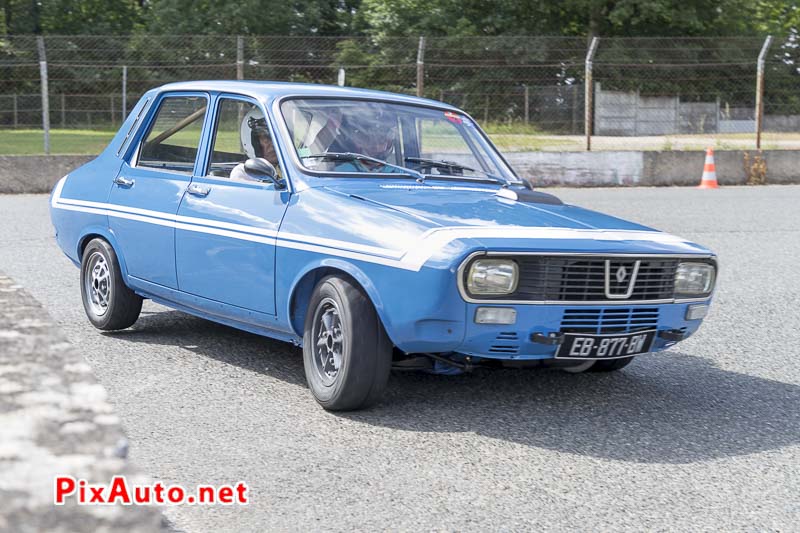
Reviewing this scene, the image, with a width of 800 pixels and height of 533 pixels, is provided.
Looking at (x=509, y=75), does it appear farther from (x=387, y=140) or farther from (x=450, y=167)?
(x=387, y=140)

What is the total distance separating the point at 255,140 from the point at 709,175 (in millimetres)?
15129

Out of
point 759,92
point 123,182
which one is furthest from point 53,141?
point 123,182

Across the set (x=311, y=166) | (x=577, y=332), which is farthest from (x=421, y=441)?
(x=311, y=166)

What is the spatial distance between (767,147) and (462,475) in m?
19.8

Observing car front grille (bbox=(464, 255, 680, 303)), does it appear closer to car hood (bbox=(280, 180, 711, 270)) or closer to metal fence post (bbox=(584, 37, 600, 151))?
car hood (bbox=(280, 180, 711, 270))

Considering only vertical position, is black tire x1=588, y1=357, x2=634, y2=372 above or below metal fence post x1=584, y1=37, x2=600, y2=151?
below

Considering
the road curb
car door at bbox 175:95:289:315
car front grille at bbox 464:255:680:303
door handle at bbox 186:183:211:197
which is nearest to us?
the road curb

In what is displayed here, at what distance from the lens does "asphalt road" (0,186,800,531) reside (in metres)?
3.72

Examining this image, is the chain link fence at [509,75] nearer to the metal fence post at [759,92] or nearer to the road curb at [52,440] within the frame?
the metal fence post at [759,92]

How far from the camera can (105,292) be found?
6836mm

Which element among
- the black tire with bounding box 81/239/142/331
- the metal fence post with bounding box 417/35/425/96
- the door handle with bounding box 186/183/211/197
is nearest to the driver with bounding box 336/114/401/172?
the door handle with bounding box 186/183/211/197

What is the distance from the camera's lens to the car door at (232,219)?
5.52 meters

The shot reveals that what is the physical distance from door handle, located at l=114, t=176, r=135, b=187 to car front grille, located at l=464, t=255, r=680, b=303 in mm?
2842

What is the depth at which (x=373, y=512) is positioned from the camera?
3.66m
